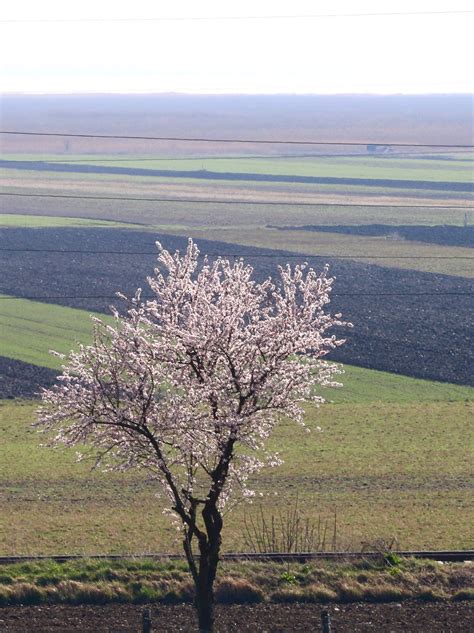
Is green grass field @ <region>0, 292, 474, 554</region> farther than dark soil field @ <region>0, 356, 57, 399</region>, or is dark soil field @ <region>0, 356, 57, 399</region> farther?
dark soil field @ <region>0, 356, 57, 399</region>

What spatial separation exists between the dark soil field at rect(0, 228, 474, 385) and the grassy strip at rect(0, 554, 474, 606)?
60.0ft

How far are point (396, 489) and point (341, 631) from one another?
954 cm

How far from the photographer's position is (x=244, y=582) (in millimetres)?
17719

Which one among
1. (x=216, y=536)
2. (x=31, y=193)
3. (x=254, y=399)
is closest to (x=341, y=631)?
(x=216, y=536)

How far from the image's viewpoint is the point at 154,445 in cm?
1472

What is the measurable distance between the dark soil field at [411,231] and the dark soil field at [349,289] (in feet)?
32.4

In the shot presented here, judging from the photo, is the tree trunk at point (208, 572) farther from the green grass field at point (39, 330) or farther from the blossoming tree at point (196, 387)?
the green grass field at point (39, 330)

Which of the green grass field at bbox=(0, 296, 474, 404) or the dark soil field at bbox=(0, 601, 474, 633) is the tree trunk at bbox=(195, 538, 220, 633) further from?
the green grass field at bbox=(0, 296, 474, 404)

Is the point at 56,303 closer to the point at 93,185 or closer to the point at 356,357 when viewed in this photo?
the point at 356,357

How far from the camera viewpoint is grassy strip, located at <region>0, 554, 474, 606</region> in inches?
689

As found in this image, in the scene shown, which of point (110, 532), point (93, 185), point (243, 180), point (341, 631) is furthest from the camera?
point (243, 180)

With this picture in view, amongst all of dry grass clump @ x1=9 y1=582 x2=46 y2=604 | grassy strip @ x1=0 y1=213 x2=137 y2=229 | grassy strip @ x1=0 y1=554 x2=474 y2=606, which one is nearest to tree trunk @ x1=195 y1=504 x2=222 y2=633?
grassy strip @ x1=0 y1=554 x2=474 y2=606

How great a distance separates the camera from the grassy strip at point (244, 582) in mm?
17500

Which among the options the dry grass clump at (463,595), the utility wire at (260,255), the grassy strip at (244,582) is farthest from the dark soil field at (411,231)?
the dry grass clump at (463,595)
